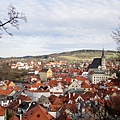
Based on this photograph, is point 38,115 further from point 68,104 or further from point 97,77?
point 97,77

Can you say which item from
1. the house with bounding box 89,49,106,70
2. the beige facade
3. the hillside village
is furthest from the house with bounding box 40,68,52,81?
the hillside village

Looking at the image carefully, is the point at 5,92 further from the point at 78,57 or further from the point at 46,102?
the point at 78,57

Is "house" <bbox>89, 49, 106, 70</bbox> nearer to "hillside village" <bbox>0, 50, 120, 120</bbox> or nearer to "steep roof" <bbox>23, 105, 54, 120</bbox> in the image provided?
"hillside village" <bbox>0, 50, 120, 120</bbox>

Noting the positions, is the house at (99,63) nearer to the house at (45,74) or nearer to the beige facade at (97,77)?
the beige facade at (97,77)

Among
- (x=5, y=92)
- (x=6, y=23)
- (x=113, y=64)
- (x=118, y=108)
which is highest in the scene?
(x=6, y=23)

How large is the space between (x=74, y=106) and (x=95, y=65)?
211 ft

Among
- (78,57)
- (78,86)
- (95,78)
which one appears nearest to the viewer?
(78,86)

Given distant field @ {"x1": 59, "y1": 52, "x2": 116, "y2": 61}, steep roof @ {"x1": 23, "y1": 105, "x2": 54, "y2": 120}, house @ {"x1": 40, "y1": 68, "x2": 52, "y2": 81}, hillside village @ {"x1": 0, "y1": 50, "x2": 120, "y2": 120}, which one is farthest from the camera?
distant field @ {"x1": 59, "y1": 52, "x2": 116, "y2": 61}

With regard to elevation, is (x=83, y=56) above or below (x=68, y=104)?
above

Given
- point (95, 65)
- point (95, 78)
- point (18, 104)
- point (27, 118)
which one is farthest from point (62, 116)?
point (95, 65)

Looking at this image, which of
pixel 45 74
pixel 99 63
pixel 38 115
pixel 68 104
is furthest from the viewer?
pixel 99 63

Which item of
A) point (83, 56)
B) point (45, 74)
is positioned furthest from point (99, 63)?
point (83, 56)

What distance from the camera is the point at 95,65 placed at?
91.8m

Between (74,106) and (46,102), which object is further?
(46,102)
